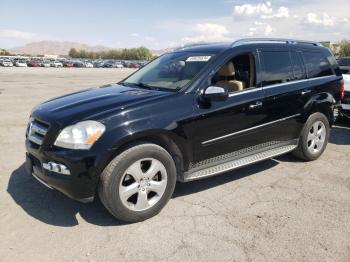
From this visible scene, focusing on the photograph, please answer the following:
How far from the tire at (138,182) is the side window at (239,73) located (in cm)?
139

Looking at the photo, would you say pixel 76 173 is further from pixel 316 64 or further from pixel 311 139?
pixel 316 64

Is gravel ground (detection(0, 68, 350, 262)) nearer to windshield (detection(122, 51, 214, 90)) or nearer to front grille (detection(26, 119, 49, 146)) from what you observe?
front grille (detection(26, 119, 49, 146))

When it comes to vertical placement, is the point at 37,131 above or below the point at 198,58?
below

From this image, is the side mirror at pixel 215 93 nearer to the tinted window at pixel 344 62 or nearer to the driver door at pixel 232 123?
the driver door at pixel 232 123

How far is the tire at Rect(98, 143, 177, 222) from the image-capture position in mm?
3416

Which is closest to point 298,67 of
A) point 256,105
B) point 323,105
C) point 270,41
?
point 270,41

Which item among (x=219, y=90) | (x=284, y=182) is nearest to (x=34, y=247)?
(x=219, y=90)

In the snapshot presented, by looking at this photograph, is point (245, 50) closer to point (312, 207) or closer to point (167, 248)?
point (312, 207)

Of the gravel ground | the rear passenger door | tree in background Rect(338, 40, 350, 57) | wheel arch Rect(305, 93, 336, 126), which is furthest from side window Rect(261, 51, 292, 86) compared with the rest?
tree in background Rect(338, 40, 350, 57)

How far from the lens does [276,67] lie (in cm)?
498

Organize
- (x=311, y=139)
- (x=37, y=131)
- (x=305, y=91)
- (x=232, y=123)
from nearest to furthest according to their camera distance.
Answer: (x=37, y=131) → (x=232, y=123) → (x=305, y=91) → (x=311, y=139)

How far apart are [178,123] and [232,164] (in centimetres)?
103

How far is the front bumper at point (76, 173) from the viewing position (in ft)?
10.8

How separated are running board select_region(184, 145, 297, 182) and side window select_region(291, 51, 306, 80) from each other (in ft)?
3.51
